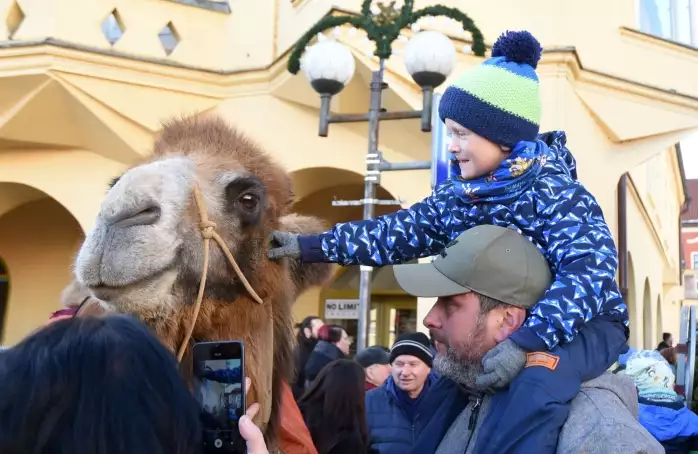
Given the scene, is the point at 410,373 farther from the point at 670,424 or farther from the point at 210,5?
the point at 210,5

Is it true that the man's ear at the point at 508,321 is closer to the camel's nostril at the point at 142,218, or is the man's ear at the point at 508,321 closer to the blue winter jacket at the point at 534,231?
the blue winter jacket at the point at 534,231

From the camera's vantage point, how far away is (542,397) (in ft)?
4.94

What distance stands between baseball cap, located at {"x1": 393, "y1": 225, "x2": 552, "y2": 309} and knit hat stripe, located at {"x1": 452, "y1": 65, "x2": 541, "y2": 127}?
0.37 metres

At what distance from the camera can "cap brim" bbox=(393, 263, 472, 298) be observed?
5.59 feet

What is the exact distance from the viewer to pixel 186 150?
2.23m

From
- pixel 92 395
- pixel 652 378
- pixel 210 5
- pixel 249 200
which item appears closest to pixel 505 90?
pixel 249 200

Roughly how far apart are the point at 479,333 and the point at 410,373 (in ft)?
9.31

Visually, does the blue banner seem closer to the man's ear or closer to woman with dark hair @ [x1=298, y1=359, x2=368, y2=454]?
woman with dark hair @ [x1=298, y1=359, x2=368, y2=454]

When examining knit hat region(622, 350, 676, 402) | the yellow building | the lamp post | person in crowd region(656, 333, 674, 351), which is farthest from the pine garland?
person in crowd region(656, 333, 674, 351)

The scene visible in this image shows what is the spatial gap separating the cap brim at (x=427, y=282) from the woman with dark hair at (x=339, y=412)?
222 centimetres

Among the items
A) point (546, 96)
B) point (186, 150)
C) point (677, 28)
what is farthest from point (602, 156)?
point (186, 150)

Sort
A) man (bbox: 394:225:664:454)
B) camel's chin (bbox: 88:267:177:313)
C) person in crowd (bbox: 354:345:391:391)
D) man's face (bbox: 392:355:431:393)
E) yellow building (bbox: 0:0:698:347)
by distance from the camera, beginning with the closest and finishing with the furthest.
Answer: man (bbox: 394:225:664:454)
camel's chin (bbox: 88:267:177:313)
man's face (bbox: 392:355:431:393)
person in crowd (bbox: 354:345:391:391)
yellow building (bbox: 0:0:698:347)

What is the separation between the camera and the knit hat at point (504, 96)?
1.94 metres

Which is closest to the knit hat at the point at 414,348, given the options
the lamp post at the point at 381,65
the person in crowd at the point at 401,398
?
the person in crowd at the point at 401,398
